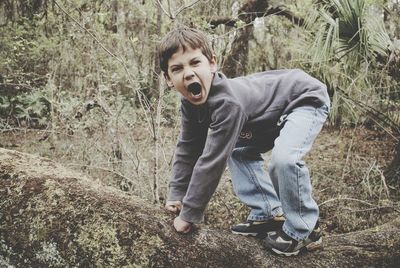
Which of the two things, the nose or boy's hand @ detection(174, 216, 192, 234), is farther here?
the nose

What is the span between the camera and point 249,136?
2344mm

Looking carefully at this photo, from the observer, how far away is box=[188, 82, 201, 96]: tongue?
1990 mm

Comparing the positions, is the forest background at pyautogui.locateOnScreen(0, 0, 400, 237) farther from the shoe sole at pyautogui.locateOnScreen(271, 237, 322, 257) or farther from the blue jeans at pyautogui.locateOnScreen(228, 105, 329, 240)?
the shoe sole at pyautogui.locateOnScreen(271, 237, 322, 257)

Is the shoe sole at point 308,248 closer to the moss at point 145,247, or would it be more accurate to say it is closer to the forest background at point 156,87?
the moss at point 145,247

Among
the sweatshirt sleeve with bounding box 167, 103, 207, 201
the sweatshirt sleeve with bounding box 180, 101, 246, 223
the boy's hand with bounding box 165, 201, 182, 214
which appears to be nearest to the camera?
the sweatshirt sleeve with bounding box 180, 101, 246, 223

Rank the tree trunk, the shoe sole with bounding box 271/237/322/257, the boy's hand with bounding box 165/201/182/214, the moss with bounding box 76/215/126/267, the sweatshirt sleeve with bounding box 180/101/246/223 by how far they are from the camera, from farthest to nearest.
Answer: the tree trunk < the boy's hand with bounding box 165/201/182/214 < the sweatshirt sleeve with bounding box 180/101/246/223 < the shoe sole with bounding box 271/237/322/257 < the moss with bounding box 76/215/126/267

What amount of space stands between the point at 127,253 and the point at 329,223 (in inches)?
164

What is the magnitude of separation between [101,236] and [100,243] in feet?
0.09

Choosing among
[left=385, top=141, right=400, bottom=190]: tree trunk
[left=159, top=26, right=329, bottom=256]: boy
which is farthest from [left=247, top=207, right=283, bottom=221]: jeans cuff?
[left=385, top=141, right=400, bottom=190]: tree trunk

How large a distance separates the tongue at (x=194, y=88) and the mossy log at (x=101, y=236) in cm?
60

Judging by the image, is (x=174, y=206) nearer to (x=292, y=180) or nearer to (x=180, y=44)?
(x=292, y=180)

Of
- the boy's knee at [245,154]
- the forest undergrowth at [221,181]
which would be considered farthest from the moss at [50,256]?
the forest undergrowth at [221,181]

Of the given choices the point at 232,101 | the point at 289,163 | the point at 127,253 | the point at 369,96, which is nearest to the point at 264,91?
the point at 232,101

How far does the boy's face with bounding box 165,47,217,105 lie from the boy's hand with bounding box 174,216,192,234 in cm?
61
